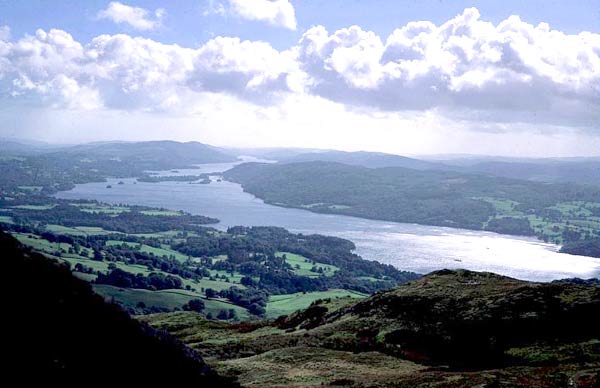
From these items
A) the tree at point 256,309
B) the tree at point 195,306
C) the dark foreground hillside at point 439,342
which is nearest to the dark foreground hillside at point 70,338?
the dark foreground hillside at point 439,342

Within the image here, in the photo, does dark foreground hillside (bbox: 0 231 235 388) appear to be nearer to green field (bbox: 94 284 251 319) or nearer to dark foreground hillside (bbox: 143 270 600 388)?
dark foreground hillside (bbox: 143 270 600 388)

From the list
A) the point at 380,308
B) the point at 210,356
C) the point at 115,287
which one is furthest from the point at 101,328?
the point at 115,287

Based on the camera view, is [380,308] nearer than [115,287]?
Yes

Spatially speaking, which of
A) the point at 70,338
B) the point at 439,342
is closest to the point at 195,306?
the point at 439,342

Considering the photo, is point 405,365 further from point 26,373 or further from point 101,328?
point 26,373

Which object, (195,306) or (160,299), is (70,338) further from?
(160,299)
